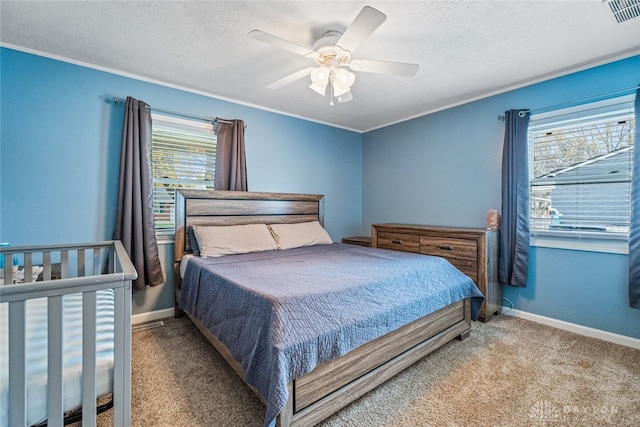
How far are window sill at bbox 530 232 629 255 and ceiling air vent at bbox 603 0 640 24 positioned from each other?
5.41ft

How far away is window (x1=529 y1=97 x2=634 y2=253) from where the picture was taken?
7.95 feet

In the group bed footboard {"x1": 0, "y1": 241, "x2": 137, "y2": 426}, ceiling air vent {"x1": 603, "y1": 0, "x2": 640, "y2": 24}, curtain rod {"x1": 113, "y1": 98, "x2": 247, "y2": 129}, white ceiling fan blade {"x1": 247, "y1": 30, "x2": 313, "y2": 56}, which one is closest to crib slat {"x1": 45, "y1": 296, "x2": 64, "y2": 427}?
bed footboard {"x1": 0, "y1": 241, "x2": 137, "y2": 426}

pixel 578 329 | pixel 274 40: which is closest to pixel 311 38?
pixel 274 40

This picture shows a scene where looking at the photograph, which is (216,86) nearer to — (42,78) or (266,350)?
(42,78)

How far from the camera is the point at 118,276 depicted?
106 centimetres

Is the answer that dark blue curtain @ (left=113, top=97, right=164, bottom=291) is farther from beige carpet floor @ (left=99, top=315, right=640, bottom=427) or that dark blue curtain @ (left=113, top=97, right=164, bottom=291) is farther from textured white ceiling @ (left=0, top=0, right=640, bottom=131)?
beige carpet floor @ (left=99, top=315, right=640, bottom=427)

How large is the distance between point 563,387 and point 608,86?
96.9 inches

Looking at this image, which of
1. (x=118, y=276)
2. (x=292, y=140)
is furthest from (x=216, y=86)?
(x=118, y=276)

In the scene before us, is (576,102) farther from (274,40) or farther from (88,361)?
(88,361)

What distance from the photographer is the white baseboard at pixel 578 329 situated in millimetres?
2371

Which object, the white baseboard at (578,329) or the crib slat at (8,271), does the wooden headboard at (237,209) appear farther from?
the white baseboard at (578,329)

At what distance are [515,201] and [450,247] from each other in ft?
2.55

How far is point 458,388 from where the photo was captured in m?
1.80

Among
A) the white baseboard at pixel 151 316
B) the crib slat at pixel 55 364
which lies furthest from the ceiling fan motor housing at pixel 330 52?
the white baseboard at pixel 151 316
